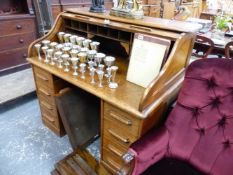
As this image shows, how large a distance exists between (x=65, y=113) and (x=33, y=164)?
501 mm

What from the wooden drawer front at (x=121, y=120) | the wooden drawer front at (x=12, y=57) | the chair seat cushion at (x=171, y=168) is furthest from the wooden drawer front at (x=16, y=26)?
the chair seat cushion at (x=171, y=168)

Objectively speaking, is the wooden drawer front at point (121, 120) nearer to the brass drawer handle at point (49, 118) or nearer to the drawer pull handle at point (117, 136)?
the drawer pull handle at point (117, 136)

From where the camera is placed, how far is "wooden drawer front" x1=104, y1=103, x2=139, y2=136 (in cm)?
109

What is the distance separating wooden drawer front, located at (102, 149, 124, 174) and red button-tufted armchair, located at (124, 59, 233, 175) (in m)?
0.34

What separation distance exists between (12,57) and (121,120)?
2.11m

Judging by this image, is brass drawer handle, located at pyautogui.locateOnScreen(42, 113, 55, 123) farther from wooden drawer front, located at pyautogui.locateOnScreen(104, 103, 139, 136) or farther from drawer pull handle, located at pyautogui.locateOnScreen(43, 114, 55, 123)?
wooden drawer front, located at pyautogui.locateOnScreen(104, 103, 139, 136)

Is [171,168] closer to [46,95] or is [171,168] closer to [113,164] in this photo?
[113,164]

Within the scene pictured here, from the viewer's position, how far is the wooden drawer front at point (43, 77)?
1.50 meters

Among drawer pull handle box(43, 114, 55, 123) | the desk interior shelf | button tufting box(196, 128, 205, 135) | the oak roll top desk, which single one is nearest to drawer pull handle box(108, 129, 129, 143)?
the oak roll top desk

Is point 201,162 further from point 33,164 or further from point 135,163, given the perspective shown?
point 33,164

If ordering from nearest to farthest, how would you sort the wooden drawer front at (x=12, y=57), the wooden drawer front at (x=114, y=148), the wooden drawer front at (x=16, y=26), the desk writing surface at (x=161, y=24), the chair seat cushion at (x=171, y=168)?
the chair seat cushion at (x=171, y=168), the desk writing surface at (x=161, y=24), the wooden drawer front at (x=114, y=148), the wooden drawer front at (x=16, y=26), the wooden drawer front at (x=12, y=57)

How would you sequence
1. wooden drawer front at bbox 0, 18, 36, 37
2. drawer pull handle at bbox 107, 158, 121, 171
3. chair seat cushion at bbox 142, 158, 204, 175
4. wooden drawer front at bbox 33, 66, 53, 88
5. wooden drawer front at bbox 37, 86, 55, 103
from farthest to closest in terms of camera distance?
1. wooden drawer front at bbox 0, 18, 36, 37
2. wooden drawer front at bbox 37, 86, 55, 103
3. wooden drawer front at bbox 33, 66, 53, 88
4. drawer pull handle at bbox 107, 158, 121, 171
5. chair seat cushion at bbox 142, 158, 204, 175

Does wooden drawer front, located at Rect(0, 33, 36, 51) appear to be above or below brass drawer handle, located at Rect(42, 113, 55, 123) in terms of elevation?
above

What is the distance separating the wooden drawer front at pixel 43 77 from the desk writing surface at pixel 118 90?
2.6 inches
